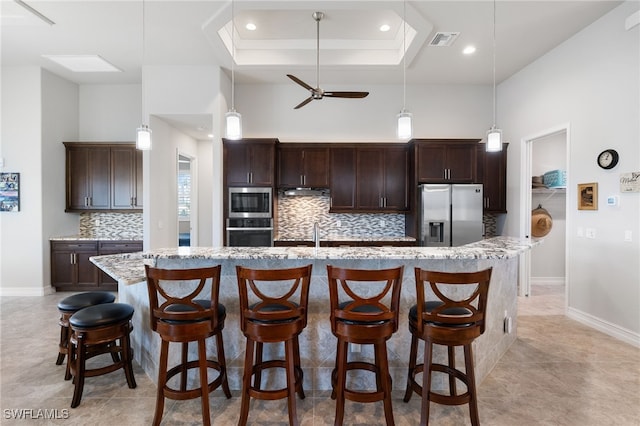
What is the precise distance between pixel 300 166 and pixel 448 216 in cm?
238

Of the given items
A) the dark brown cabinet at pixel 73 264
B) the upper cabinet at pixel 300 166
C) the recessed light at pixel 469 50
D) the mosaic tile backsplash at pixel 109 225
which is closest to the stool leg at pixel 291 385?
the upper cabinet at pixel 300 166

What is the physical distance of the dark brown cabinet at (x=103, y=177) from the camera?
5008 mm

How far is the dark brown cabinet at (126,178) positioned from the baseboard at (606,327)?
21.1 feet

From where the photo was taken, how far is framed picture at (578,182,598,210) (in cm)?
347

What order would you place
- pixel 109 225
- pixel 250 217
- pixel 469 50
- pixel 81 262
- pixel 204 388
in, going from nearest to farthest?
pixel 204 388, pixel 469 50, pixel 250 217, pixel 81 262, pixel 109 225

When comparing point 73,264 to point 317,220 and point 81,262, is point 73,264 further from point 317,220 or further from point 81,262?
point 317,220

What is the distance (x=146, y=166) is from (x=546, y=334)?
5585mm

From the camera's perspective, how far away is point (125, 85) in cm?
526

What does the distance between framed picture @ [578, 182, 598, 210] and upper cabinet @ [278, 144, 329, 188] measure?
327 centimetres

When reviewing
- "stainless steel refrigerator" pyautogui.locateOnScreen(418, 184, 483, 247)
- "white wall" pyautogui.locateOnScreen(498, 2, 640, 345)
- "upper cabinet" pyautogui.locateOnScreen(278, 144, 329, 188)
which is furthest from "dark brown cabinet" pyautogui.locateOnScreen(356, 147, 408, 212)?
"white wall" pyautogui.locateOnScreen(498, 2, 640, 345)

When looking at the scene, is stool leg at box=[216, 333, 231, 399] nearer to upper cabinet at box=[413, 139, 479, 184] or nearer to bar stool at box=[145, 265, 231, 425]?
bar stool at box=[145, 265, 231, 425]

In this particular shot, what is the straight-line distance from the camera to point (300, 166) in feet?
15.9

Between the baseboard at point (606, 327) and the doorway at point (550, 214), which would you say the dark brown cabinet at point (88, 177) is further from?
the doorway at point (550, 214)

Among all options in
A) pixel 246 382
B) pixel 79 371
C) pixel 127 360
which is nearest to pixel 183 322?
pixel 246 382
